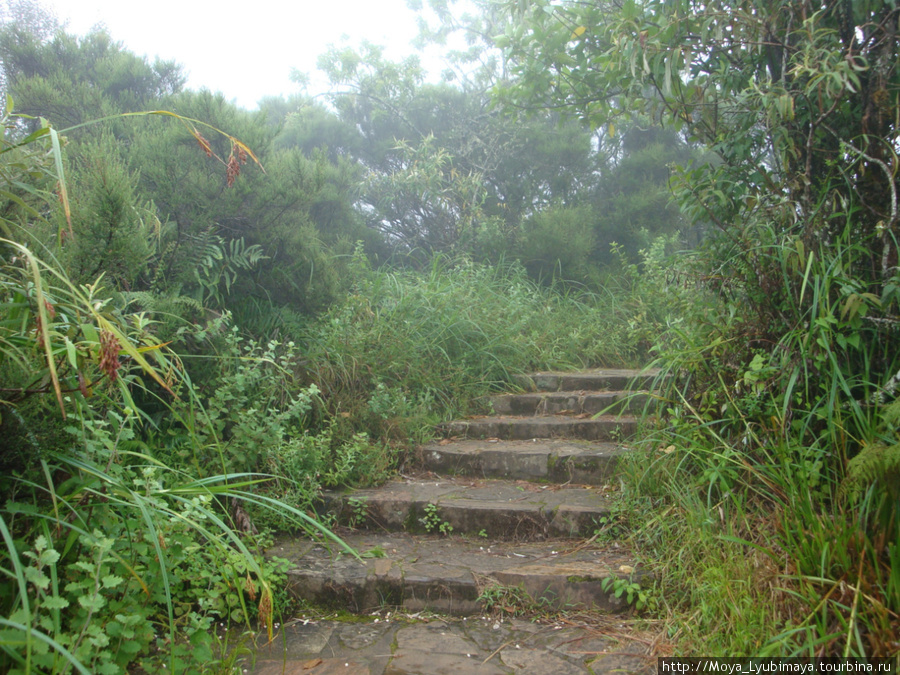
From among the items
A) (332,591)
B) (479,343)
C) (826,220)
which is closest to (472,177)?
(479,343)

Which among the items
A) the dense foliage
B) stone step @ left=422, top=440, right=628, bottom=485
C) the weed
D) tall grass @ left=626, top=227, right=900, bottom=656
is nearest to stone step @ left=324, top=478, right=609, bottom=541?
the weed

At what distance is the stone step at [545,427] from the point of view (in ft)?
12.4

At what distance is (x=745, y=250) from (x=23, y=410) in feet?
9.44

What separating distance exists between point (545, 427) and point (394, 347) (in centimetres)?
120

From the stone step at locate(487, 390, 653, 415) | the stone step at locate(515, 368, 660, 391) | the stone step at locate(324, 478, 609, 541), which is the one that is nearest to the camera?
the stone step at locate(324, 478, 609, 541)

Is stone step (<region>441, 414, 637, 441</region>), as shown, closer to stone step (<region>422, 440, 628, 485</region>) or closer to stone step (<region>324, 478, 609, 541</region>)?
stone step (<region>422, 440, 628, 485</region>)

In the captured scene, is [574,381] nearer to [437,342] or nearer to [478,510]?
[437,342]

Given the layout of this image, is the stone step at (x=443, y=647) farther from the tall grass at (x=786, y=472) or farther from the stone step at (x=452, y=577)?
the tall grass at (x=786, y=472)

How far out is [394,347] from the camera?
13.8ft

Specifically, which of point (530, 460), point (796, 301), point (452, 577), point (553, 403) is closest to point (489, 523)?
point (452, 577)

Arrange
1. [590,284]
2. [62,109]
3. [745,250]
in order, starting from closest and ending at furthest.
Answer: [745,250] < [62,109] < [590,284]

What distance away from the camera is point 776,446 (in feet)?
7.84

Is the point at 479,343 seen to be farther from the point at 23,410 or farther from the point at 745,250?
the point at 23,410

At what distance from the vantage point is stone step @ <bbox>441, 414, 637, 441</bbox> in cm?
378
